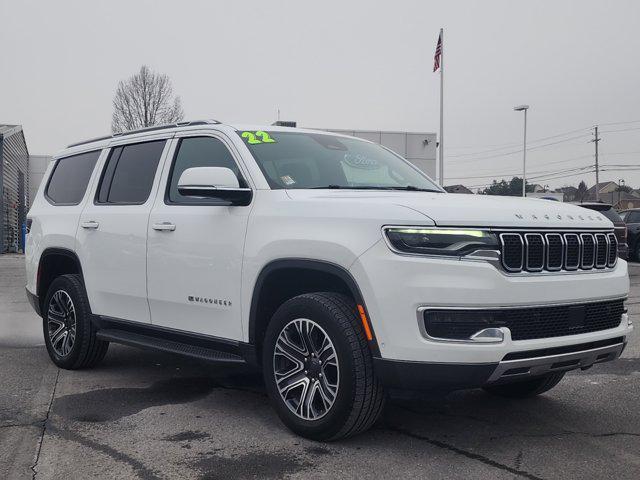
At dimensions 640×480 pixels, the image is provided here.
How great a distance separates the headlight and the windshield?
3.72ft

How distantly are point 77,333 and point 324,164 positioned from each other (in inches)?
103

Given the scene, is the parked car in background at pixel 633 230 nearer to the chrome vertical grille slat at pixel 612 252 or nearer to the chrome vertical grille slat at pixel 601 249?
the chrome vertical grille slat at pixel 612 252

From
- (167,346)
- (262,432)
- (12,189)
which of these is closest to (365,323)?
(262,432)

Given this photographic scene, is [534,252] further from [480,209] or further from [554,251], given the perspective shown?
[480,209]

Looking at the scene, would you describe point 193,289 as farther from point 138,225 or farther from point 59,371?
point 59,371

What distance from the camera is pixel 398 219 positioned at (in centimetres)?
371

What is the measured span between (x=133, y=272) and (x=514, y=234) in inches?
113

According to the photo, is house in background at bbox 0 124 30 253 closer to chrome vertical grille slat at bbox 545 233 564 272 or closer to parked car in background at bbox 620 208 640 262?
parked car in background at bbox 620 208 640 262

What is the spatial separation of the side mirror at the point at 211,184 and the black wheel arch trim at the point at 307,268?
1.77ft

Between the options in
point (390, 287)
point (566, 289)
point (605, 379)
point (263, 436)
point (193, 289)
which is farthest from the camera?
point (605, 379)

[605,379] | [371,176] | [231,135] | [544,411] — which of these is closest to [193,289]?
[231,135]

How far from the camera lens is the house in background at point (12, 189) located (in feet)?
88.9

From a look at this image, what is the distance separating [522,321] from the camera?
371 cm

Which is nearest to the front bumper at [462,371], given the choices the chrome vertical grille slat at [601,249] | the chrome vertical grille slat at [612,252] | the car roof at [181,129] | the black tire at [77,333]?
the chrome vertical grille slat at [601,249]
